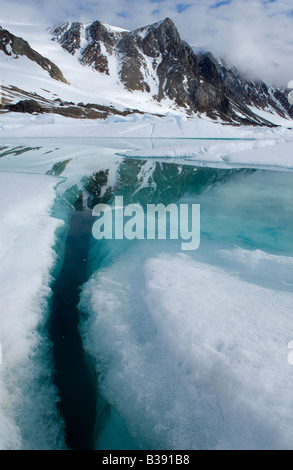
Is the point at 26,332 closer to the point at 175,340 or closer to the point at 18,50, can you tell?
the point at 175,340

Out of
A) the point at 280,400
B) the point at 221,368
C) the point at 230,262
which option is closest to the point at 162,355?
the point at 221,368

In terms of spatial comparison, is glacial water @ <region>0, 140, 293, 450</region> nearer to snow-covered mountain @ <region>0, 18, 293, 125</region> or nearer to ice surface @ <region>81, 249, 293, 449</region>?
ice surface @ <region>81, 249, 293, 449</region>

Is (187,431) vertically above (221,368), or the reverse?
(221,368)

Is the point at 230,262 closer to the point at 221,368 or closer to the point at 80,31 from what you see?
the point at 221,368

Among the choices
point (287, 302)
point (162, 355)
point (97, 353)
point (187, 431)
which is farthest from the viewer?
point (287, 302)

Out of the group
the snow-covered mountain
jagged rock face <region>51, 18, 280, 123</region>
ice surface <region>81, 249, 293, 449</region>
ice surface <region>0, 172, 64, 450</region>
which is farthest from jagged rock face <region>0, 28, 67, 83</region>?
ice surface <region>81, 249, 293, 449</region>

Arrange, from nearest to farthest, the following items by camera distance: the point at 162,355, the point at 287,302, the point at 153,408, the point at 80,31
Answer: the point at 153,408
the point at 162,355
the point at 287,302
the point at 80,31

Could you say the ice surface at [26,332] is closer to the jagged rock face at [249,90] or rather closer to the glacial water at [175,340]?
the glacial water at [175,340]
